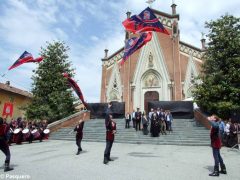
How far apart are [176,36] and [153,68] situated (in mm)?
5091

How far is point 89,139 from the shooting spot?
15.5 meters

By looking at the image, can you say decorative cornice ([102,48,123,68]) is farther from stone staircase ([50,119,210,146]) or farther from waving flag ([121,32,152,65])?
waving flag ([121,32,152,65])

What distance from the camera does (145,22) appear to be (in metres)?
14.1

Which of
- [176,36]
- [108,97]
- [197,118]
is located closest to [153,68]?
[176,36]

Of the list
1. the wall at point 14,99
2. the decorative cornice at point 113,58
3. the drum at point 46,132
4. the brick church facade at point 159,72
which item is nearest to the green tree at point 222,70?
the brick church facade at point 159,72

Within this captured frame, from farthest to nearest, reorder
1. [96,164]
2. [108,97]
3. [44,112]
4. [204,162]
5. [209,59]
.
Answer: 1. [108,97]
2. [44,112]
3. [209,59]
4. [204,162]
5. [96,164]

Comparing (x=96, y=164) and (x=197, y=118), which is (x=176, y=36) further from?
(x=96, y=164)

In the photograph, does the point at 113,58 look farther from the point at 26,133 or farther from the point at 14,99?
the point at 26,133

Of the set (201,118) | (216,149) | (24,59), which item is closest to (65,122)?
(24,59)

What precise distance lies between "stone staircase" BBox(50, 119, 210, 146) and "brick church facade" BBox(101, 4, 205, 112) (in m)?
8.59

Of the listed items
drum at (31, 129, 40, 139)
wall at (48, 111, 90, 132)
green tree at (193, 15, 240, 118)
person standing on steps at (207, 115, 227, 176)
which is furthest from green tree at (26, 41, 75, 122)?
person standing on steps at (207, 115, 227, 176)

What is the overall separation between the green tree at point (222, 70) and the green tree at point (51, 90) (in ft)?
40.5

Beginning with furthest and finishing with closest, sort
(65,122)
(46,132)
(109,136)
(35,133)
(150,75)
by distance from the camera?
(150,75), (65,122), (46,132), (35,133), (109,136)

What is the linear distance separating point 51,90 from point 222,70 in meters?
15.7
